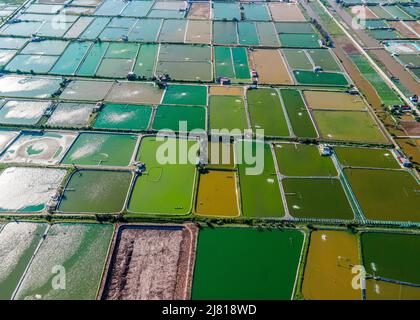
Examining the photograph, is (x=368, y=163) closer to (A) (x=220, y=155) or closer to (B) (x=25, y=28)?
(A) (x=220, y=155)

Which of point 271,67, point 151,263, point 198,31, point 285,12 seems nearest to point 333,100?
point 271,67

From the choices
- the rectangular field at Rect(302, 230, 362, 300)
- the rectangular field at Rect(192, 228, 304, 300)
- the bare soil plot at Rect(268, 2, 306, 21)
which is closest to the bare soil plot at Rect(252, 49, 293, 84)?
the bare soil plot at Rect(268, 2, 306, 21)

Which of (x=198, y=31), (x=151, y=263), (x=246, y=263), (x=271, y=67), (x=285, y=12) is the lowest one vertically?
(x=151, y=263)

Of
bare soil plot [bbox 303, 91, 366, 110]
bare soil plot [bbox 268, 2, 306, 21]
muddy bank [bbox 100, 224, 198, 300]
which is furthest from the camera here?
bare soil plot [bbox 268, 2, 306, 21]

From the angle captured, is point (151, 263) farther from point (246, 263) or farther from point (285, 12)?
point (285, 12)

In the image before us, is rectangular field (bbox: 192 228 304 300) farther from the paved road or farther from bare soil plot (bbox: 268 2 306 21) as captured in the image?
bare soil plot (bbox: 268 2 306 21)

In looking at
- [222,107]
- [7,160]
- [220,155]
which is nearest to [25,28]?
[7,160]
